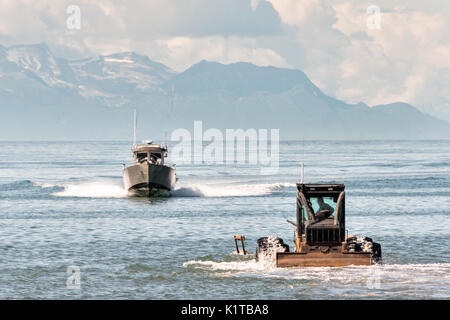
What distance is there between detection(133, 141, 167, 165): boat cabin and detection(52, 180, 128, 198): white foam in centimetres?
340

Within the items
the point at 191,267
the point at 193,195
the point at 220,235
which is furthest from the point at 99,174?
the point at 191,267

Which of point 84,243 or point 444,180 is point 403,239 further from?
point 444,180

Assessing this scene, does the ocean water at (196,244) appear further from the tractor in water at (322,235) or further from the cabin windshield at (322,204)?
the cabin windshield at (322,204)

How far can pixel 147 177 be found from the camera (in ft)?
193

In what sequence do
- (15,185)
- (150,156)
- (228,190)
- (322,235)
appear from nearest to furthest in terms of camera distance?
1. (322,235)
2. (150,156)
3. (228,190)
4. (15,185)

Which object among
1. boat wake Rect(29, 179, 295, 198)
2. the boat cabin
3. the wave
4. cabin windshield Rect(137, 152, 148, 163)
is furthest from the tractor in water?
the wave

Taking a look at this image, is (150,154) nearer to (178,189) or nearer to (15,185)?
(178,189)

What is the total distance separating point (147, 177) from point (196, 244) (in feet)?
79.6

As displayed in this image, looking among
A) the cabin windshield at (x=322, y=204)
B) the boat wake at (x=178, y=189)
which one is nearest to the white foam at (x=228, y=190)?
the boat wake at (x=178, y=189)

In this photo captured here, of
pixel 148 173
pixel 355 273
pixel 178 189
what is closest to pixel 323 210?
pixel 355 273

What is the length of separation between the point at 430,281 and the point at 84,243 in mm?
16640

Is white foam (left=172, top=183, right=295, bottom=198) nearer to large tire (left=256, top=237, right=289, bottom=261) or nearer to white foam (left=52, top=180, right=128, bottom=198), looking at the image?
white foam (left=52, top=180, right=128, bottom=198)

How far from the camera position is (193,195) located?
211 ft

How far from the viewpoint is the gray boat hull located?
59.0 m
